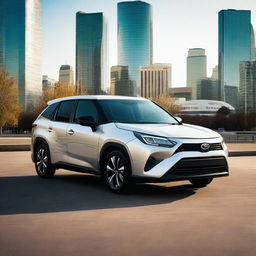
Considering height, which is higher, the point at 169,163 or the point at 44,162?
the point at 169,163

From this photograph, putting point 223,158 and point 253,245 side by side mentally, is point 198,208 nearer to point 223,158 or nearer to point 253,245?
point 223,158

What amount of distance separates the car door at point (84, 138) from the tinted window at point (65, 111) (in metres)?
0.26

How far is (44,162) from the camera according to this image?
10.8 metres

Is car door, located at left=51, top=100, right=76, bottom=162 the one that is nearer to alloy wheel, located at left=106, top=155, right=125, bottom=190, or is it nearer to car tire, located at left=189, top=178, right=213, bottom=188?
alloy wheel, located at left=106, top=155, right=125, bottom=190

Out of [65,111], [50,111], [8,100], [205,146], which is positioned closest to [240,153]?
[50,111]

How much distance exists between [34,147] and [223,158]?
189 inches

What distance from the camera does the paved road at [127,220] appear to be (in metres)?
4.80

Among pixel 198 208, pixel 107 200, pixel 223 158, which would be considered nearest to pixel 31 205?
pixel 107 200

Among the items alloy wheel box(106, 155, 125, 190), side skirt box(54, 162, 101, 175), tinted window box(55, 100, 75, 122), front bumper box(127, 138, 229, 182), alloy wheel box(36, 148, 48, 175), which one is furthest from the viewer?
alloy wheel box(36, 148, 48, 175)

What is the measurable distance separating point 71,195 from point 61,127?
6.86ft

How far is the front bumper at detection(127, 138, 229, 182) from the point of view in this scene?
25.3ft

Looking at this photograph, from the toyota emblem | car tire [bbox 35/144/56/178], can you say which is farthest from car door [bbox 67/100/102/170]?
the toyota emblem

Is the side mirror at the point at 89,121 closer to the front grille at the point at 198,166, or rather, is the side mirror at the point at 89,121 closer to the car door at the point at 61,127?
the car door at the point at 61,127

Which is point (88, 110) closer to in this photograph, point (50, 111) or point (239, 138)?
point (50, 111)
